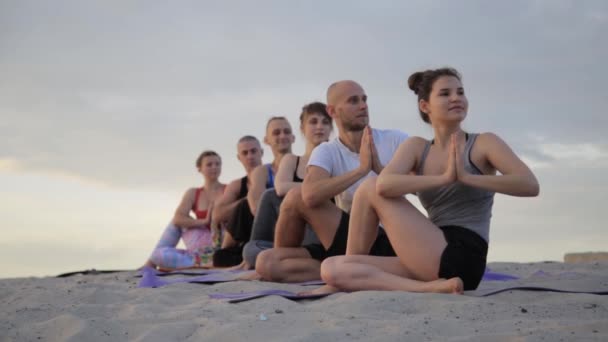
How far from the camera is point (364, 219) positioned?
4.63 m

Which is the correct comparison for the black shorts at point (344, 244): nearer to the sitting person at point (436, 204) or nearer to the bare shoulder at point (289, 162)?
the sitting person at point (436, 204)

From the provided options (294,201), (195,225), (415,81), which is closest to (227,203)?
(195,225)

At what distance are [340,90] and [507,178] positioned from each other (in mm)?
1877

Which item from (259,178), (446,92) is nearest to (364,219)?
(446,92)

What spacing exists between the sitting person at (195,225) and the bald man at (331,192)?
3.69 m

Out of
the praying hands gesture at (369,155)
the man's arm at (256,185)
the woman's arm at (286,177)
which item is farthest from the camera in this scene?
the man's arm at (256,185)

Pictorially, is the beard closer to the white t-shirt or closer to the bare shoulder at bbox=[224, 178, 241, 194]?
the white t-shirt

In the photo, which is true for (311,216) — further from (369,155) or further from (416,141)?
(416,141)

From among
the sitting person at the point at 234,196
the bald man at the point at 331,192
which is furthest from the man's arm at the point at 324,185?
the sitting person at the point at 234,196

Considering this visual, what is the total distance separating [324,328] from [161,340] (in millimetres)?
749

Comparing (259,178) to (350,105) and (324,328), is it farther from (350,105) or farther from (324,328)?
(324,328)

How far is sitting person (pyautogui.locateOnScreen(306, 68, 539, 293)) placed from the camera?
4.32 metres

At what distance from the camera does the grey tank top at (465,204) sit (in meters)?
4.47

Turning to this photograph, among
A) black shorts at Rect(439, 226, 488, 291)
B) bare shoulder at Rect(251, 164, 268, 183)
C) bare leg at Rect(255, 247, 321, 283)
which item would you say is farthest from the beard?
bare shoulder at Rect(251, 164, 268, 183)
